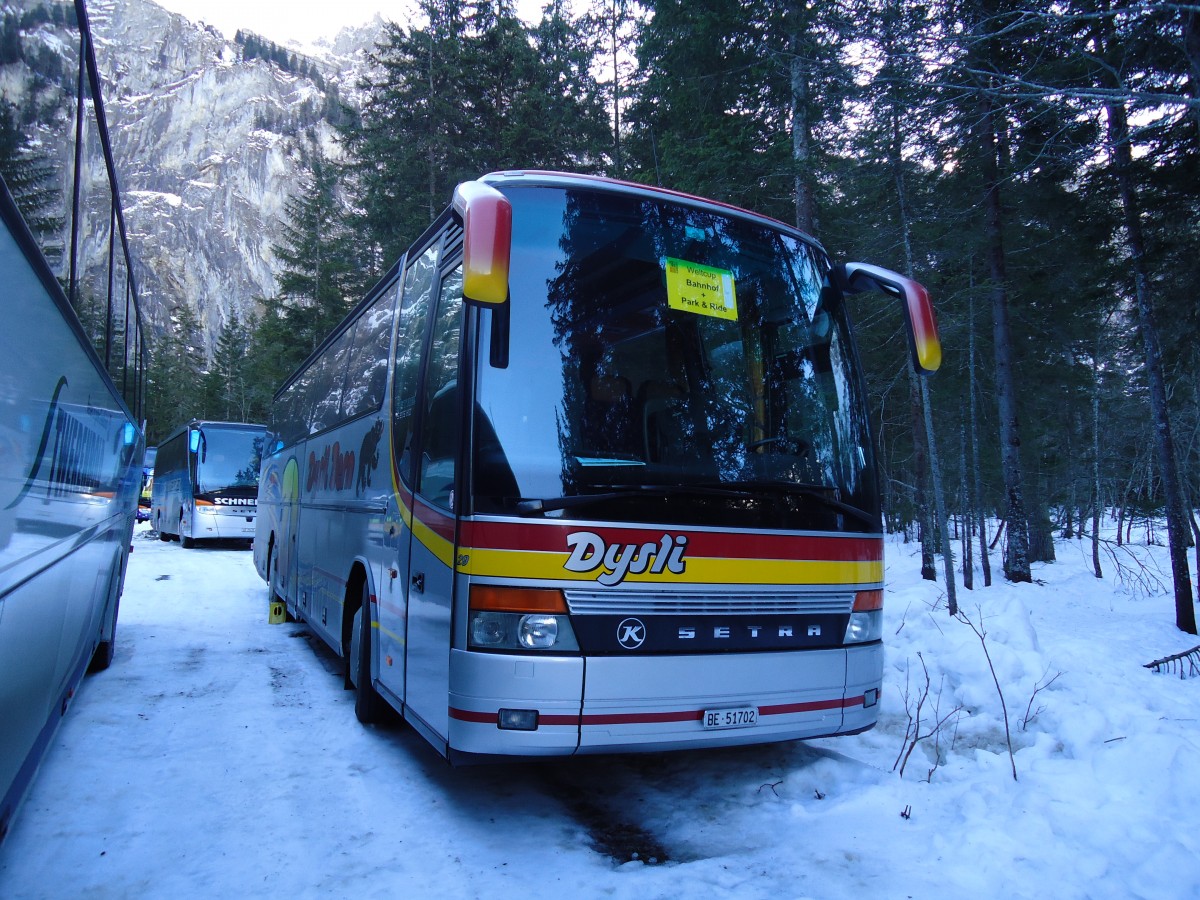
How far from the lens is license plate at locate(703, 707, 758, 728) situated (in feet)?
12.3

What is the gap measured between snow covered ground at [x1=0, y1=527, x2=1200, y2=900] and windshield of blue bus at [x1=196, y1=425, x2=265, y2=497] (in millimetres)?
15244

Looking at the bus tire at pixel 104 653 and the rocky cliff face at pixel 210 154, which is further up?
the rocky cliff face at pixel 210 154

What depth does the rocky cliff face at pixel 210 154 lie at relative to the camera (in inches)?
5044

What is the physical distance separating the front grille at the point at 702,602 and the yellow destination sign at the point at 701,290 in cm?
149

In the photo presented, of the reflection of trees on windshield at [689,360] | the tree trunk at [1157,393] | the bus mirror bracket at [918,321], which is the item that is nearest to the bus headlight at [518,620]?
the reflection of trees on windshield at [689,360]

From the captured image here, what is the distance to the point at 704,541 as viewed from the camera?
12.3 ft

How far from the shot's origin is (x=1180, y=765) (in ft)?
13.3

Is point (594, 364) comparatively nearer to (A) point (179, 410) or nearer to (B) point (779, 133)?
(B) point (779, 133)

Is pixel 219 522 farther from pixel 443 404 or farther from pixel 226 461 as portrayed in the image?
pixel 443 404

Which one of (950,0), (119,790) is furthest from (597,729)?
(950,0)

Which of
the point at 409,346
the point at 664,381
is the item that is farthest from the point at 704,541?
the point at 409,346

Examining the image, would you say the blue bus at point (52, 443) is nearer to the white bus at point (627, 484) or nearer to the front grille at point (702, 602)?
the white bus at point (627, 484)

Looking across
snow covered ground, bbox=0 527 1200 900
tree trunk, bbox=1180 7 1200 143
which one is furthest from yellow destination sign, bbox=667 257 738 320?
tree trunk, bbox=1180 7 1200 143

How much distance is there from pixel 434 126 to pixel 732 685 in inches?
931
